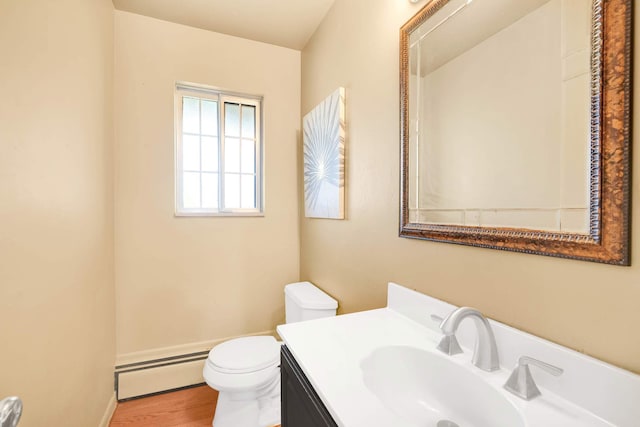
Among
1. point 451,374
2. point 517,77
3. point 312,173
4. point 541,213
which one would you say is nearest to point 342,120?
point 312,173

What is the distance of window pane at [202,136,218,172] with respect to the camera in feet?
6.83

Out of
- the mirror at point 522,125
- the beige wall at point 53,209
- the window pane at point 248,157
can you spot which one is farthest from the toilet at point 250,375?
the window pane at point 248,157

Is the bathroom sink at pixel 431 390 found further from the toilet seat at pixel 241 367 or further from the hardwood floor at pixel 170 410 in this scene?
the hardwood floor at pixel 170 410

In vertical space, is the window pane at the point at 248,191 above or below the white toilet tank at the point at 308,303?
above

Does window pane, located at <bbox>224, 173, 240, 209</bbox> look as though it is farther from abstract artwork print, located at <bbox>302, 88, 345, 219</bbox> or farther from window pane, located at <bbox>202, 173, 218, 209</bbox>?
abstract artwork print, located at <bbox>302, 88, 345, 219</bbox>

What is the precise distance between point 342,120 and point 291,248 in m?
1.15

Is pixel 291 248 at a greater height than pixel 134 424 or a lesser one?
greater

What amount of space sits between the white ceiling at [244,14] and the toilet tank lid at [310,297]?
1.82 metres

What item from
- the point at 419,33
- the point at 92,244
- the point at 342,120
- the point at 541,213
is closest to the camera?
the point at 541,213

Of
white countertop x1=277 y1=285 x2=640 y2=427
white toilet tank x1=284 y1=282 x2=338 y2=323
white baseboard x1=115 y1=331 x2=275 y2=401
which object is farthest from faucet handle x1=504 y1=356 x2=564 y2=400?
white baseboard x1=115 y1=331 x2=275 y2=401

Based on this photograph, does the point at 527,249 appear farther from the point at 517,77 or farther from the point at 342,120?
the point at 342,120

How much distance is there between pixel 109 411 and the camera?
1.64m

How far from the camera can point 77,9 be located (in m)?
1.23

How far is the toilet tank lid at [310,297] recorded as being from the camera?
161 centimetres
